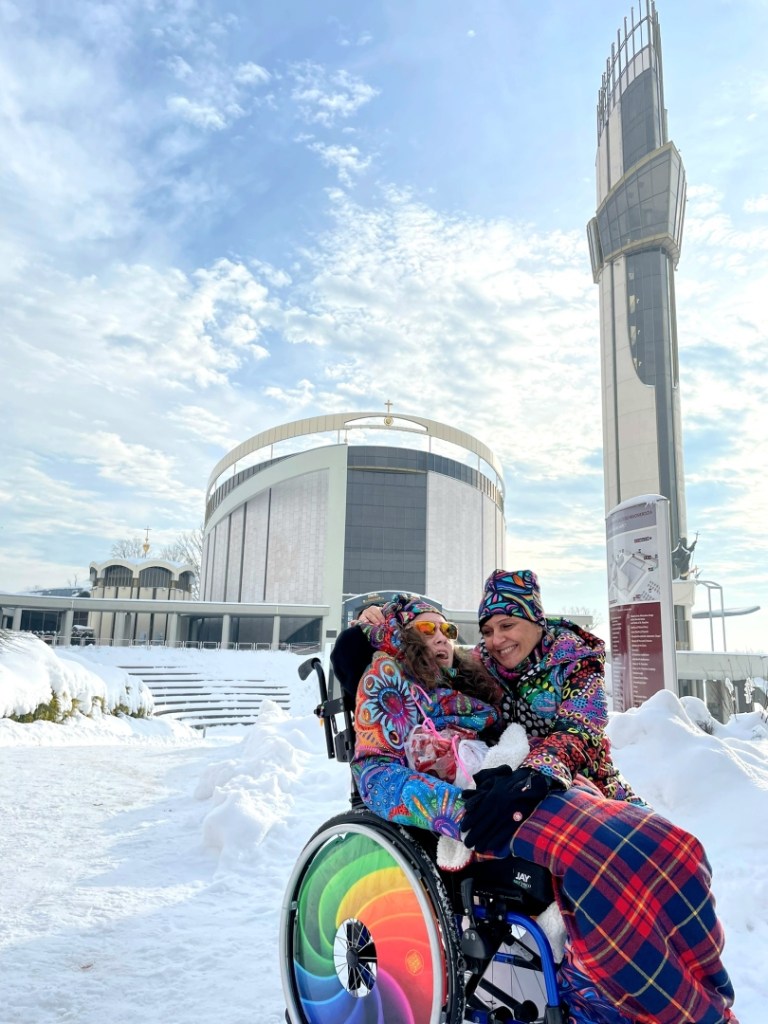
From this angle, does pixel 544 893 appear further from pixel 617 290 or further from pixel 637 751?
pixel 617 290

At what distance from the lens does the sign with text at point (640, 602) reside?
8633mm

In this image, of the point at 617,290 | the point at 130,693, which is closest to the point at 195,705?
the point at 130,693

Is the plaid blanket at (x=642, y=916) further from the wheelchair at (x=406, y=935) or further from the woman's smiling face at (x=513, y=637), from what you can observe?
the woman's smiling face at (x=513, y=637)

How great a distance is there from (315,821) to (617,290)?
43720mm

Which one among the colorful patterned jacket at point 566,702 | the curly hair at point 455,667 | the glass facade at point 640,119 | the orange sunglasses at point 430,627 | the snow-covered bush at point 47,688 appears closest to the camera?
the colorful patterned jacket at point 566,702

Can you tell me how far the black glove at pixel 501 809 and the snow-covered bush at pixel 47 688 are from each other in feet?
34.8

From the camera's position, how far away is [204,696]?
22266 mm

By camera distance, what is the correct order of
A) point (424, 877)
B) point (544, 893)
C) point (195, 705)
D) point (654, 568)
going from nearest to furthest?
point (544, 893) < point (424, 877) < point (654, 568) < point (195, 705)

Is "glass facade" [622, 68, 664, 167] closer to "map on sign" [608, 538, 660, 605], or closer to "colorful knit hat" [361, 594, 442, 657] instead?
"map on sign" [608, 538, 660, 605]

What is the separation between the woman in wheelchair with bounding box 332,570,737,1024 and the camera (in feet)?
5.17

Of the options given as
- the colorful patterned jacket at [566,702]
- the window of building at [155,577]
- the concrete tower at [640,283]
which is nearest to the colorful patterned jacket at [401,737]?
the colorful patterned jacket at [566,702]

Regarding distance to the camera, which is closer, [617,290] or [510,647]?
[510,647]

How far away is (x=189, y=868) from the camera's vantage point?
14.0ft

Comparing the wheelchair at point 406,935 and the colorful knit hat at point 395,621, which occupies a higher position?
the colorful knit hat at point 395,621
